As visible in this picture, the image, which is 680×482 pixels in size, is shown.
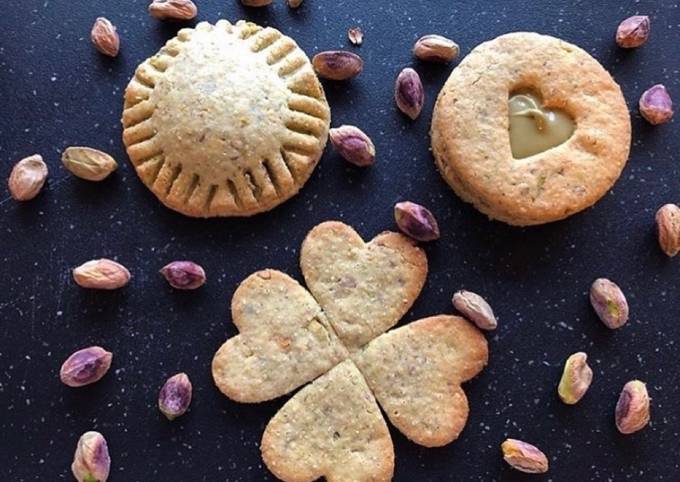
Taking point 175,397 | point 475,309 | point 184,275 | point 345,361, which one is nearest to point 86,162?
point 184,275

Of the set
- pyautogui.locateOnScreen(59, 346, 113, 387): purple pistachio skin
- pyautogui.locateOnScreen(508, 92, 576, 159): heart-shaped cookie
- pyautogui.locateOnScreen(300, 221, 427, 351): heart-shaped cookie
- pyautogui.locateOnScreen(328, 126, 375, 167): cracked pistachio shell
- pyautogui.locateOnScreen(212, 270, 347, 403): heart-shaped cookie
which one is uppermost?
pyautogui.locateOnScreen(508, 92, 576, 159): heart-shaped cookie

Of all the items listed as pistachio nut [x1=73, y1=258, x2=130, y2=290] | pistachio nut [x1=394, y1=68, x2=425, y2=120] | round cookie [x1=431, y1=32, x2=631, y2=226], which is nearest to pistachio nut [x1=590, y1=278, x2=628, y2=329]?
round cookie [x1=431, y1=32, x2=631, y2=226]

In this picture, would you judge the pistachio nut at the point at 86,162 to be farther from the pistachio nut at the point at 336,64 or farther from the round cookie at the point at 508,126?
the round cookie at the point at 508,126

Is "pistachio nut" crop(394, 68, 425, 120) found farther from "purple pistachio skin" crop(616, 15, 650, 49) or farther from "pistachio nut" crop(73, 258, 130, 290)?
"pistachio nut" crop(73, 258, 130, 290)

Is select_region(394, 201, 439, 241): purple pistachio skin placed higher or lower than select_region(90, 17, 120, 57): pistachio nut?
lower

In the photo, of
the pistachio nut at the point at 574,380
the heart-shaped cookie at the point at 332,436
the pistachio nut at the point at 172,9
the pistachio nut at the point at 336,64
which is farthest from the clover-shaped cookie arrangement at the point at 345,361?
the pistachio nut at the point at 172,9

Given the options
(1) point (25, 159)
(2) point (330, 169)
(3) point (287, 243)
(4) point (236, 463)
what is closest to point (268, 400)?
(4) point (236, 463)

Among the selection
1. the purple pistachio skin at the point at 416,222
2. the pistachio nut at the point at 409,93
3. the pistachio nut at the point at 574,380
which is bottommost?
the pistachio nut at the point at 574,380

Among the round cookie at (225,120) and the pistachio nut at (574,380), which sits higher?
the round cookie at (225,120)
